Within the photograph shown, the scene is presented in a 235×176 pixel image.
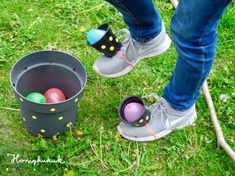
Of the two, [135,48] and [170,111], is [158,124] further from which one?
[135,48]

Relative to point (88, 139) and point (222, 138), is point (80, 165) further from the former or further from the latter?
point (222, 138)

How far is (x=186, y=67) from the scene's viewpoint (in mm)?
2145

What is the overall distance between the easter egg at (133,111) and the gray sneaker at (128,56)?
32 centimetres

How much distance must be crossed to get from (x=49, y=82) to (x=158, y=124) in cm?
69

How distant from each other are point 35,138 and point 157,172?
718 millimetres

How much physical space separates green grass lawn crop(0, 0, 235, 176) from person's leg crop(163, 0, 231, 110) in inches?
13.6

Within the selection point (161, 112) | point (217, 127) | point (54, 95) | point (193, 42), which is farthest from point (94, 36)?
point (217, 127)

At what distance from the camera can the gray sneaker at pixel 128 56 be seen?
9.01 ft

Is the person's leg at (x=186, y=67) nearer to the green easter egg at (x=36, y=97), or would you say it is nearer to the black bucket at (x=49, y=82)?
the black bucket at (x=49, y=82)

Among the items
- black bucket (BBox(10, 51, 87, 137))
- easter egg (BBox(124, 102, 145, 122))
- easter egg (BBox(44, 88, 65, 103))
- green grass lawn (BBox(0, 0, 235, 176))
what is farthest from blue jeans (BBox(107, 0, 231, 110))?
easter egg (BBox(44, 88, 65, 103))

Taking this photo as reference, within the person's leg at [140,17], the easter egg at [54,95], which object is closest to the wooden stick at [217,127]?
the person's leg at [140,17]

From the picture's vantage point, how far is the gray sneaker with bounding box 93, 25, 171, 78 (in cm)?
275

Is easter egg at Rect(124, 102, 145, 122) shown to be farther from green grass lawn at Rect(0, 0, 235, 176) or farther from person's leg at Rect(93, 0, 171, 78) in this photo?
person's leg at Rect(93, 0, 171, 78)

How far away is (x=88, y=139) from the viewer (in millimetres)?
2512
